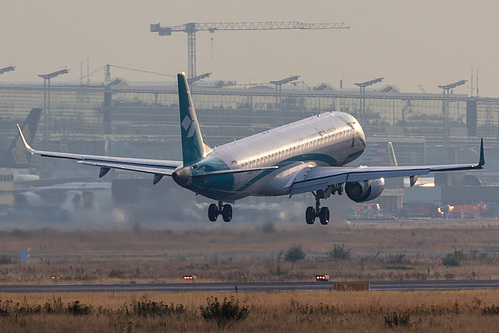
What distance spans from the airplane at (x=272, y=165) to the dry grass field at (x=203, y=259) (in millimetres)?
24859

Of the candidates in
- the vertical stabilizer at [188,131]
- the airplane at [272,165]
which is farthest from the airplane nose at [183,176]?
the vertical stabilizer at [188,131]

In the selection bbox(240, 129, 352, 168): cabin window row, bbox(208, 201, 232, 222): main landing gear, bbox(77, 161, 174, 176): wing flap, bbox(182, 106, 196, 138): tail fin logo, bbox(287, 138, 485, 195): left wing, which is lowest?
bbox(208, 201, 232, 222): main landing gear

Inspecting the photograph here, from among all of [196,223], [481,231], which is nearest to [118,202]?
[196,223]

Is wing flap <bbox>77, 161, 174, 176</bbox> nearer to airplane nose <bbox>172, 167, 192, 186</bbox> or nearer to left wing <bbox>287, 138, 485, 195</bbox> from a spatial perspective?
airplane nose <bbox>172, 167, 192, 186</bbox>

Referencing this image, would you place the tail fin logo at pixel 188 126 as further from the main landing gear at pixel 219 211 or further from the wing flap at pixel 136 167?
the main landing gear at pixel 219 211

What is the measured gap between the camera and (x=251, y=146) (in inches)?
2805

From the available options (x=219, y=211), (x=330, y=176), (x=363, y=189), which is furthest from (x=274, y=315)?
(x=363, y=189)

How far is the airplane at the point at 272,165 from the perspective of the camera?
67.1m

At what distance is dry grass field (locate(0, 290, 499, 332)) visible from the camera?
176ft

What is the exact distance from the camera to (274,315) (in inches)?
2371

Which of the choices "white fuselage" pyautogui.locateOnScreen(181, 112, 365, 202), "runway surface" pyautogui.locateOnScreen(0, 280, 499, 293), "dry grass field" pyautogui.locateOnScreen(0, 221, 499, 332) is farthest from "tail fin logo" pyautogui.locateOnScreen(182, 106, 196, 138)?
"runway surface" pyautogui.locateOnScreen(0, 280, 499, 293)

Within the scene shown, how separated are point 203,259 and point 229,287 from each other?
29585 millimetres

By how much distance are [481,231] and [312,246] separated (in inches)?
2088

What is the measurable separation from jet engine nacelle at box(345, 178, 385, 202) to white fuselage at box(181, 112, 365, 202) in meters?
3.64
